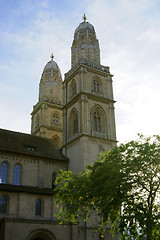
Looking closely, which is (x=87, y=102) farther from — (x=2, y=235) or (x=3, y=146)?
(x=2, y=235)

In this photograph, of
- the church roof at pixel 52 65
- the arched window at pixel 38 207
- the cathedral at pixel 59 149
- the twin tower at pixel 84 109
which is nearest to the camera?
the cathedral at pixel 59 149

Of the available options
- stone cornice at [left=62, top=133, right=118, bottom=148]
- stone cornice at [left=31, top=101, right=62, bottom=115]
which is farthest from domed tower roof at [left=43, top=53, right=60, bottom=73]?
stone cornice at [left=62, top=133, right=118, bottom=148]

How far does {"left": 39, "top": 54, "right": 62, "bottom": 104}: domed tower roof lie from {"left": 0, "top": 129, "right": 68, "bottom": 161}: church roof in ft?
52.6

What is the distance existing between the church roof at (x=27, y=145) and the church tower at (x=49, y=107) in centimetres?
1003

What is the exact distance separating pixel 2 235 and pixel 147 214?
1672 centimetres

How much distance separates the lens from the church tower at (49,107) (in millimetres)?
54875

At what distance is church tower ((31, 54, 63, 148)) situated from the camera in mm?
Answer: 54875

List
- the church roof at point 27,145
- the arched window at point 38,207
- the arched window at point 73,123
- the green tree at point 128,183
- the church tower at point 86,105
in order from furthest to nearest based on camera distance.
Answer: the arched window at point 73,123, the church tower at point 86,105, the church roof at point 27,145, the arched window at point 38,207, the green tree at point 128,183

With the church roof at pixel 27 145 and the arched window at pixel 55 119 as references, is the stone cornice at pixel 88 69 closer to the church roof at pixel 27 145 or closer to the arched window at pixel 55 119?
the arched window at pixel 55 119

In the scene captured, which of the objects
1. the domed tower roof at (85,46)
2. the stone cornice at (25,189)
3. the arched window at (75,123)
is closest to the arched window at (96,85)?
the domed tower roof at (85,46)

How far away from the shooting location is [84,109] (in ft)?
137

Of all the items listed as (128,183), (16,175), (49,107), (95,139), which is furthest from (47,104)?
(128,183)

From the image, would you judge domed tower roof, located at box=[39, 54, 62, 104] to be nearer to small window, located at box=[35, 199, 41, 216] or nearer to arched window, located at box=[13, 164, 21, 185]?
arched window, located at box=[13, 164, 21, 185]

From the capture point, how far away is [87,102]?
140 feet
